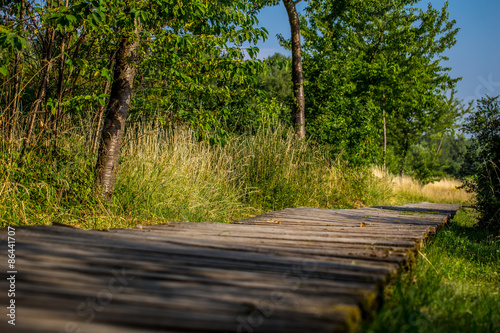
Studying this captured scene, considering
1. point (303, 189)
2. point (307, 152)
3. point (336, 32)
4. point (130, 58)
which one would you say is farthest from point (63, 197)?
point (336, 32)

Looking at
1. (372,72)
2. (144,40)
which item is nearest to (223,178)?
(144,40)

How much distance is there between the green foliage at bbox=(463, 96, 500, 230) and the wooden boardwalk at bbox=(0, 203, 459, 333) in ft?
12.9

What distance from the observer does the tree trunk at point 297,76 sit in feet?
34.5

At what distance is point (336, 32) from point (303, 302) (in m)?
13.8

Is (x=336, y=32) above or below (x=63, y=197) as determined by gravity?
above

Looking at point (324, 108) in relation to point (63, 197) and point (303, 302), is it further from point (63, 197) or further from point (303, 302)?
point (303, 302)

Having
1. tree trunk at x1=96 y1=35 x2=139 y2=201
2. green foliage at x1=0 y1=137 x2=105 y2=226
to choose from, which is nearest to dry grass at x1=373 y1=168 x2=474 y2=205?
tree trunk at x1=96 y1=35 x2=139 y2=201

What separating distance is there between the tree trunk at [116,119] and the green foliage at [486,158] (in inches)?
201

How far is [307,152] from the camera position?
8.38 m

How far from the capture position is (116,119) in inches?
175

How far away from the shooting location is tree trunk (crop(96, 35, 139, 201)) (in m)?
4.29

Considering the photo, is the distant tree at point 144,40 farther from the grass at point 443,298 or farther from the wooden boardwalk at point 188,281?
the grass at point 443,298

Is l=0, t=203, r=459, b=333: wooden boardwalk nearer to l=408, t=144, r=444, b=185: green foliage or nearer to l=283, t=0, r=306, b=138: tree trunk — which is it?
l=283, t=0, r=306, b=138: tree trunk

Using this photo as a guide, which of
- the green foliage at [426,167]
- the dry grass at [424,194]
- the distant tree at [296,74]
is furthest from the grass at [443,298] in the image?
the green foliage at [426,167]
